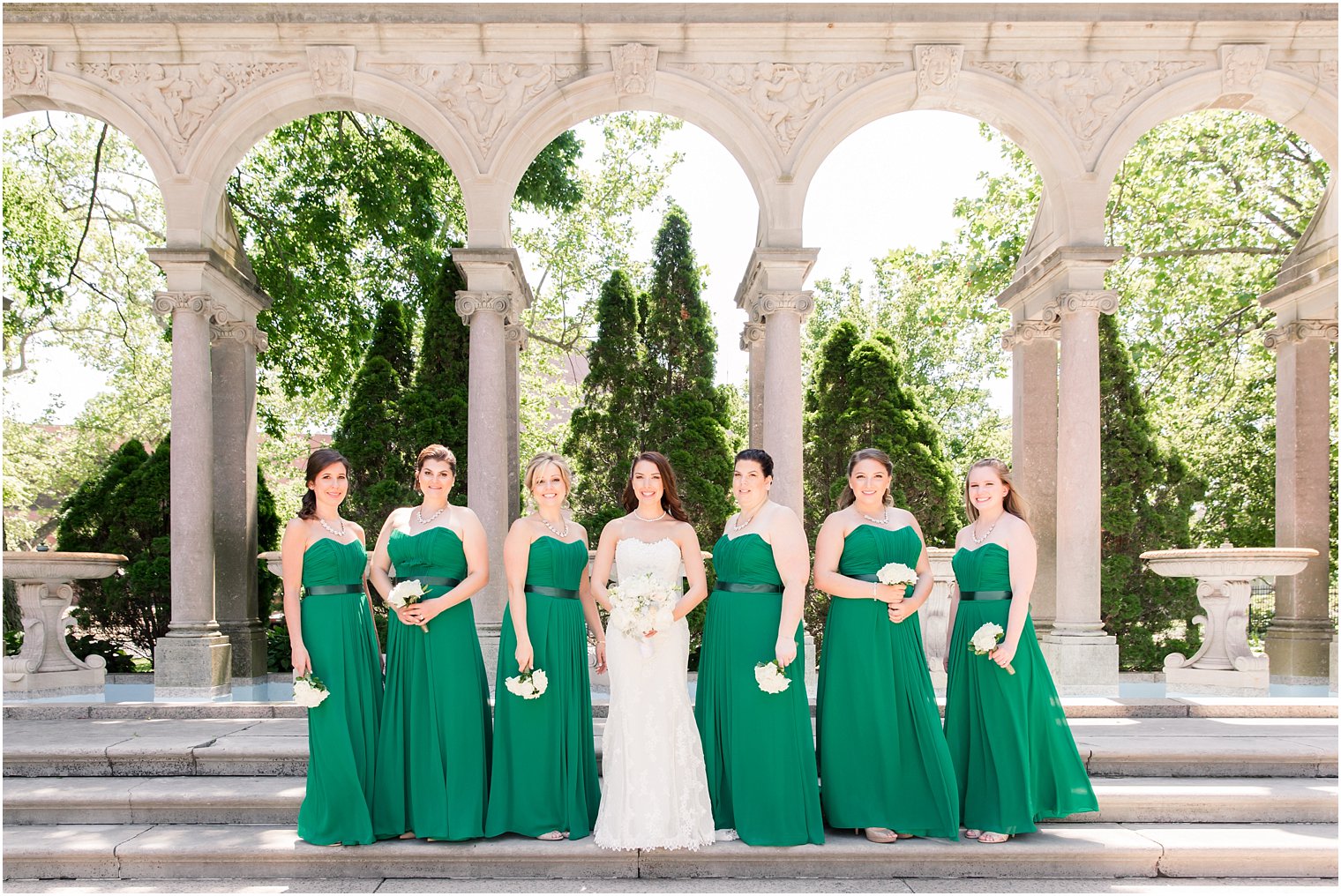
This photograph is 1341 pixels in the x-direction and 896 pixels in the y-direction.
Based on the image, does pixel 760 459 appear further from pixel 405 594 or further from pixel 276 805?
pixel 276 805

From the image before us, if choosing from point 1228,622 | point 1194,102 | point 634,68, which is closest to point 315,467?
point 634,68

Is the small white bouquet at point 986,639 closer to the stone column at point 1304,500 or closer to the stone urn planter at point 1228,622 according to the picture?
the stone urn planter at point 1228,622

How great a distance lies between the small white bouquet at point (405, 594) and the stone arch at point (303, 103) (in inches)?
181

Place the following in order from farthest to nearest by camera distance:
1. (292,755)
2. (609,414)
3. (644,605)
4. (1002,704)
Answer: (609,414) < (292,755) < (1002,704) < (644,605)

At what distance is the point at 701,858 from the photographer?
195 inches

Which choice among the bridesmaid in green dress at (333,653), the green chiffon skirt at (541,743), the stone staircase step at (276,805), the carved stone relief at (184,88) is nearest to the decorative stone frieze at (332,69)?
the carved stone relief at (184,88)

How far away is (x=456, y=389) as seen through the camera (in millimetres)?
11930

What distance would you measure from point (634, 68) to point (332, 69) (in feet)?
8.60

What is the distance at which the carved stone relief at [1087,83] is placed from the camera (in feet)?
28.1

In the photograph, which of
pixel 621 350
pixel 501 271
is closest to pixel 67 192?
pixel 621 350

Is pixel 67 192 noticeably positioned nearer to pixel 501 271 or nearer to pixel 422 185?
pixel 422 185

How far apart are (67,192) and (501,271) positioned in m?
13.9

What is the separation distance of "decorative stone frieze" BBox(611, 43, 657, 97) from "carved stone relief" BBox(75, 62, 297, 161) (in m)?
2.82

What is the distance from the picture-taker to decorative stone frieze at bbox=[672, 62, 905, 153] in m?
8.59
